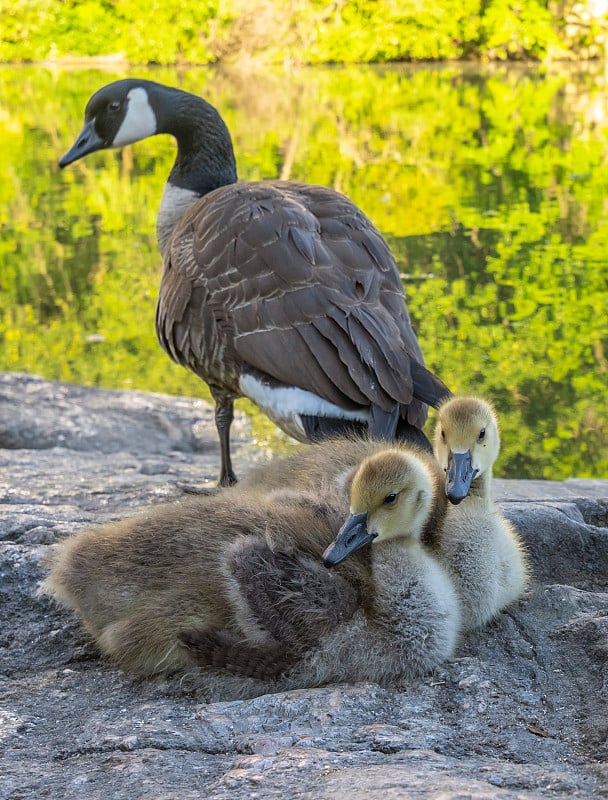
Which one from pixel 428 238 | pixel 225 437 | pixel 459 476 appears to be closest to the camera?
pixel 459 476

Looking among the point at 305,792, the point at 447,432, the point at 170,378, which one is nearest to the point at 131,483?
the point at 447,432

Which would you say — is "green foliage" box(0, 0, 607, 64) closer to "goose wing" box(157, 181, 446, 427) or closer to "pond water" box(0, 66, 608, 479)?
"pond water" box(0, 66, 608, 479)

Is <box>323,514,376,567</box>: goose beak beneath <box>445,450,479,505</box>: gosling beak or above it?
beneath

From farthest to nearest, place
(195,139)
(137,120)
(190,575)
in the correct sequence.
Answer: (137,120) < (195,139) < (190,575)

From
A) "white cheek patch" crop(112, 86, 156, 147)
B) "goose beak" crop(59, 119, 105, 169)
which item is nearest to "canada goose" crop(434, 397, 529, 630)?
"white cheek patch" crop(112, 86, 156, 147)

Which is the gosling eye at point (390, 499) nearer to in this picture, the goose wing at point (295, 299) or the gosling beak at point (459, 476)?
the gosling beak at point (459, 476)

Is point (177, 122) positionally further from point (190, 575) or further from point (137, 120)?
point (190, 575)

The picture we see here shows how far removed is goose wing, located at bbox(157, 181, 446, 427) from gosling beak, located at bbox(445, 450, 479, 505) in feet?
3.06

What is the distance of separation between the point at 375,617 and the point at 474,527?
1.38ft

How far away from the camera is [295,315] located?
3.86m

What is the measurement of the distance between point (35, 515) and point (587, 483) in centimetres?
243

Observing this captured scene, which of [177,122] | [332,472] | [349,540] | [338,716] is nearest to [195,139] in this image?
[177,122]

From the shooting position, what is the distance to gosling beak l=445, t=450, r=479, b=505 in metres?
2.58

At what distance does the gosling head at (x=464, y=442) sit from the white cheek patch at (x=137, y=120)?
338 centimetres
